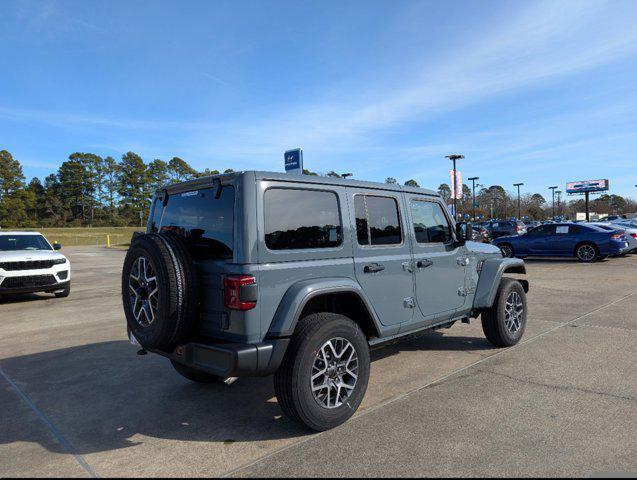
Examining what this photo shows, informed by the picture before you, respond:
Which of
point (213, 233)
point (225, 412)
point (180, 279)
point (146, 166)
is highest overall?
point (146, 166)

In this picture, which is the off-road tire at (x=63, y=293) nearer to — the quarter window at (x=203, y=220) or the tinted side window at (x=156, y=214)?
the tinted side window at (x=156, y=214)

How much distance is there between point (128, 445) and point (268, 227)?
1894 mm

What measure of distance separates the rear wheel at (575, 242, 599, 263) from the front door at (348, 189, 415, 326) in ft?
47.1

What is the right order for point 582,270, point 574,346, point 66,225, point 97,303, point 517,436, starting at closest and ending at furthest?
point 517,436
point 574,346
point 97,303
point 582,270
point 66,225

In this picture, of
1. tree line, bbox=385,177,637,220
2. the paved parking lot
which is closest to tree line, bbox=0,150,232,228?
tree line, bbox=385,177,637,220

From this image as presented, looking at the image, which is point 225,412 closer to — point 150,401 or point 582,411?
point 150,401

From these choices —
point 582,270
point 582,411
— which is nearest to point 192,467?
point 582,411

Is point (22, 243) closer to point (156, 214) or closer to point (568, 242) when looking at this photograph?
point (156, 214)

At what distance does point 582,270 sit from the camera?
1337 cm

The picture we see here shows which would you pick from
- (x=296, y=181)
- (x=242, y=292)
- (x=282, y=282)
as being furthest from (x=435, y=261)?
(x=242, y=292)

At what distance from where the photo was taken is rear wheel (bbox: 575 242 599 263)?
617 inches

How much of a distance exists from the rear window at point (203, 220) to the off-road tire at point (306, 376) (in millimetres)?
817

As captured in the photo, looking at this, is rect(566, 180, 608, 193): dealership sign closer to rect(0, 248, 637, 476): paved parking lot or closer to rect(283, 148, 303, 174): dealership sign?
rect(283, 148, 303, 174): dealership sign

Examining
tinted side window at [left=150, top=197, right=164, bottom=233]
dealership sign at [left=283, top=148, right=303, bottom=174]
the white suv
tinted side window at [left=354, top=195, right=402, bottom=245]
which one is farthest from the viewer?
the white suv
